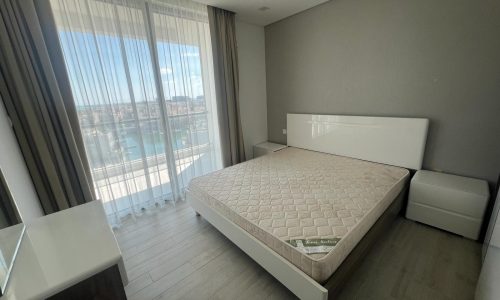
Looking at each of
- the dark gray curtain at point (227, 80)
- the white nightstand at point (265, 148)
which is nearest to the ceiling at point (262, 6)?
the dark gray curtain at point (227, 80)

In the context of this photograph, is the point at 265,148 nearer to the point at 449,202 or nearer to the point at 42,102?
the point at 449,202

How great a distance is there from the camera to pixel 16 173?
5.05 feet

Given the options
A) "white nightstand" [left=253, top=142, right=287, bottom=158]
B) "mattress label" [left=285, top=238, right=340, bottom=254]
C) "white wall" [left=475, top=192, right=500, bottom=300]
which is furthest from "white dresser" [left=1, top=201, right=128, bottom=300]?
"white nightstand" [left=253, top=142, right=287, bottom=158]

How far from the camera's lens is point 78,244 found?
95 centimetres

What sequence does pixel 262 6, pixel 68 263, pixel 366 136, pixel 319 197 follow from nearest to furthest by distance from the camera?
pixel 68 263 < pixel 319 197 < pixel 366 136 < pixel 262 6

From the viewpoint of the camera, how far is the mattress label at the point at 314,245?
128 centimetres

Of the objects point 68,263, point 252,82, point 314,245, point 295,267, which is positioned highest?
point 252,82

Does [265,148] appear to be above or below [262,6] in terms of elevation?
below

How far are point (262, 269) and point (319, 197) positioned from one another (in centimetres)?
80

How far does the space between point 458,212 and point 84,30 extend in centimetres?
402

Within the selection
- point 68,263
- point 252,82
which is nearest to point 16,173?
point 68,263

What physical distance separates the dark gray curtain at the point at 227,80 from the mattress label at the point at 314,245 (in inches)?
85.3

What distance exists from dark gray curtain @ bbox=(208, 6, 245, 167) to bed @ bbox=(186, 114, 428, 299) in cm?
64

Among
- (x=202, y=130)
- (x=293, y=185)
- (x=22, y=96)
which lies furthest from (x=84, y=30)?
(x=293, y=185)
